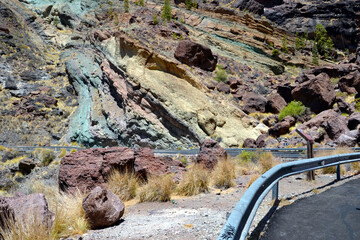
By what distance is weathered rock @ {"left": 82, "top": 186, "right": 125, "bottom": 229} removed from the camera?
5.03 m

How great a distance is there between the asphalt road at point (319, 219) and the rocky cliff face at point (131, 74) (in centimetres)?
1691

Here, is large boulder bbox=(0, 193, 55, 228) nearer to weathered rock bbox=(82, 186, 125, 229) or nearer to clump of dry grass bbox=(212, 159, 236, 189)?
weathered rock bbox=(82, 186, 125, 229)

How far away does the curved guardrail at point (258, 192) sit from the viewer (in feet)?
8.56

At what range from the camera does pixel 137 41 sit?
89.9ft

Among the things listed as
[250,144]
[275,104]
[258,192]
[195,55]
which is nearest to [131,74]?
[195,55]

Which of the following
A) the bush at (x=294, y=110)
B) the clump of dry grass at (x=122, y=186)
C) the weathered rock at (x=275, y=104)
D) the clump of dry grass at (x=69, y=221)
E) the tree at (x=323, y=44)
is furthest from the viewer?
the tree at (x=323, y=44)

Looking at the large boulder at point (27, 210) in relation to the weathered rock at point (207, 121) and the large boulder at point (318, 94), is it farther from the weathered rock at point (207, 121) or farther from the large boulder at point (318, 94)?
the large boulder at point (318, 94)

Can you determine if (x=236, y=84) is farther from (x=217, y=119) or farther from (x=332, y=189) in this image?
(x=332, y=189)

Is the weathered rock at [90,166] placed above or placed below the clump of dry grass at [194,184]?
above

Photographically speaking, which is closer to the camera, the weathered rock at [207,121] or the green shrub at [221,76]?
the weathered rock at [207,121]

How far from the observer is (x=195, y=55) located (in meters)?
32.9

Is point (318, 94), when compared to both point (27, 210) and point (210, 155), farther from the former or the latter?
point (27, 210)

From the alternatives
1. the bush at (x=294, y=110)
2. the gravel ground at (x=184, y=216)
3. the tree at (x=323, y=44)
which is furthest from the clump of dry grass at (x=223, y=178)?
the tree at (x=323, y=44)

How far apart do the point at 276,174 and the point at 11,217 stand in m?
4.58
